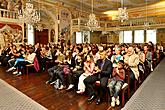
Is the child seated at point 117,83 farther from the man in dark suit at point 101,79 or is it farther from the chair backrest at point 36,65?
the chair backrest at point 36,65

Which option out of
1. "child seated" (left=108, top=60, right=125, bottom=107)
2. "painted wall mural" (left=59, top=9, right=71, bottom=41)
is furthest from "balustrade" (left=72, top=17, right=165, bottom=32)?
"child seated" (left=108, top=60, right=125, bottom=107)

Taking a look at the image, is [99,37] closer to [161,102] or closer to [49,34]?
[49,34]

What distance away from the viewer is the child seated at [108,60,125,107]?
4086 mm

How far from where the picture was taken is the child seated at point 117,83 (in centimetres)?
409

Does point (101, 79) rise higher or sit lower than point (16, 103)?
lower

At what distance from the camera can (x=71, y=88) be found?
5418 mm

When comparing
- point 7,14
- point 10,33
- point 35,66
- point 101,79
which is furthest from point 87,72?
point 7,14

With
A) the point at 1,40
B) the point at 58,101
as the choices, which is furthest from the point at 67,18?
the point at 58,101

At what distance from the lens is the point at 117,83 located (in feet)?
13.5

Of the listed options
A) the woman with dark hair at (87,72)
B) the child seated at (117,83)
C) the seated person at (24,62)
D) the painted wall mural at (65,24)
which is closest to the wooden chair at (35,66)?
the seated person at (24,62)

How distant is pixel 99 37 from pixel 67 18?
4545 mm

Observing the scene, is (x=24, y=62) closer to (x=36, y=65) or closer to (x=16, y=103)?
(x=36, y=65)

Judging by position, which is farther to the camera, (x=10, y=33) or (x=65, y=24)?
(x=65, y=24)

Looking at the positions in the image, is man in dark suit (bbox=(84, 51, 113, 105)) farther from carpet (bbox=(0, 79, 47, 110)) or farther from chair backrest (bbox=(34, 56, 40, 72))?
chair backrest (bbox=(34, 56, 40, 72))
